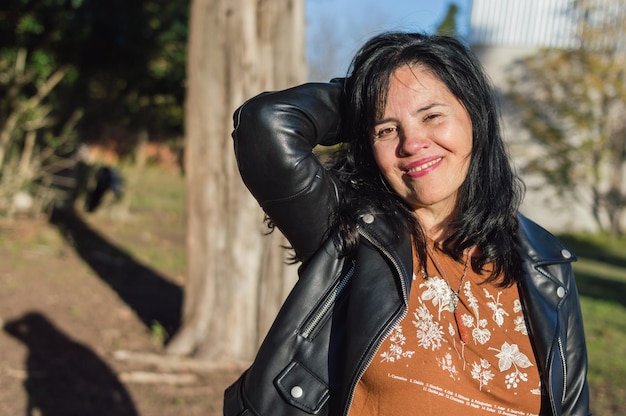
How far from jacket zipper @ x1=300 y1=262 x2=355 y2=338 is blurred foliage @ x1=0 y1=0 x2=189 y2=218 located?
7961 mm

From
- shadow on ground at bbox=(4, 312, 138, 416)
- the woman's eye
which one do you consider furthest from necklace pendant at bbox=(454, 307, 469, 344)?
shadow on ground at bbox=(4, 312, 138, 416)

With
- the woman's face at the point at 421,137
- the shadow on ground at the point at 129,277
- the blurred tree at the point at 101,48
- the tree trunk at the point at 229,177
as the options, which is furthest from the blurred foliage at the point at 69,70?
the woman's face at the point at 421,137

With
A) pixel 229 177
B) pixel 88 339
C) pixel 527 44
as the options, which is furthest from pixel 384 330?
pixel 527 44

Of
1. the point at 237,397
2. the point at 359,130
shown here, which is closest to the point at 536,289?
the point at 359,130

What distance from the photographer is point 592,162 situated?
2022cm

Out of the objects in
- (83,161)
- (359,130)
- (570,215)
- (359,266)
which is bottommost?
(570,215)

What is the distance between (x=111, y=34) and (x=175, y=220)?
4.04m

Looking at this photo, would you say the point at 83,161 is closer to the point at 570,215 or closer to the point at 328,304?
the point at 328,304

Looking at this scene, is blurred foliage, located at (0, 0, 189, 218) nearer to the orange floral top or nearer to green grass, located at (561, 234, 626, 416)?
green grass, located at (561, 234, 626, 416)

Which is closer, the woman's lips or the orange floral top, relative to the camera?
the orange floral top

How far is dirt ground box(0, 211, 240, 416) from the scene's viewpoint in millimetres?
5078

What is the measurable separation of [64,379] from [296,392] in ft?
12.9

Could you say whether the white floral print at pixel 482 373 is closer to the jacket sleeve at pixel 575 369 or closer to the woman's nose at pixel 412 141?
the jacket sleeve at pixel 575 369

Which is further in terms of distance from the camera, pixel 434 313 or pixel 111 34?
pixel 111 34
